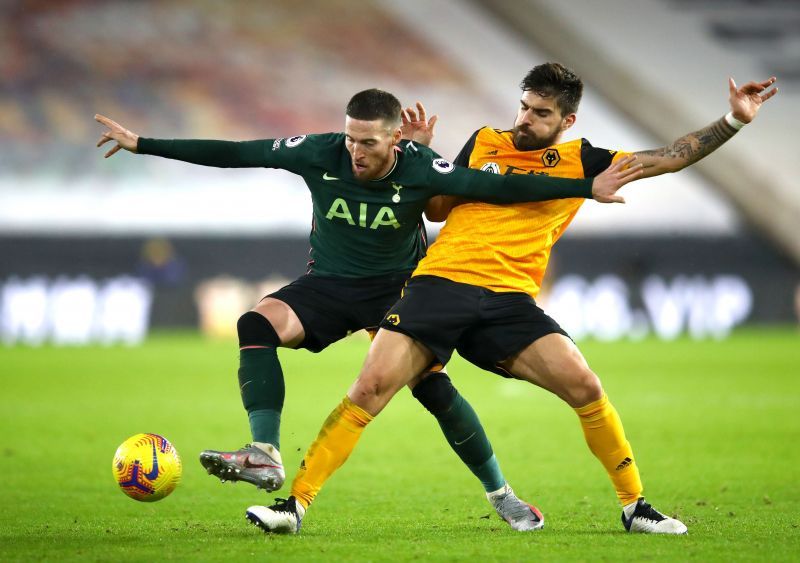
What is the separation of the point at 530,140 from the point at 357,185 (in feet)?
2.89

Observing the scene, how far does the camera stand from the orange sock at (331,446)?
18.0 feet

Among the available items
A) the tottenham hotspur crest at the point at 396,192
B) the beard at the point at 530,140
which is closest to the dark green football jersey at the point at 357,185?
the tottenham hotspur crest at the point at 396,192

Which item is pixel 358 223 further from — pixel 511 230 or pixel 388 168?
pixel 511 230

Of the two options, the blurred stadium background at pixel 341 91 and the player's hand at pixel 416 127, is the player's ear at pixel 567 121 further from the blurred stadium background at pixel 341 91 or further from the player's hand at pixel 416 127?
the blurred stadium background at pixel 341 91

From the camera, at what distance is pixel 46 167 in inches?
1144

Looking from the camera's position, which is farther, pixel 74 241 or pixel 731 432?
pixel 74 241

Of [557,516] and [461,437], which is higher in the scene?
[461,437]

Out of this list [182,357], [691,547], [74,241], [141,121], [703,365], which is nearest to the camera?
[691,547]

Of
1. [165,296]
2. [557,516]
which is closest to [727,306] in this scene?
[165,296]

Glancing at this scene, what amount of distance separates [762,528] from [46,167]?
1015 inches

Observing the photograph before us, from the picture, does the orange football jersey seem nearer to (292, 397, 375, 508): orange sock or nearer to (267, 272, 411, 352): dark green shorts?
(267, 272, 411, 352): dark green shorts

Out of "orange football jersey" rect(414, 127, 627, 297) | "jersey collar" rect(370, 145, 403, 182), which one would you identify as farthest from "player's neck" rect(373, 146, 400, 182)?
"orange football jersey" rect(414, 127, 627, 297)

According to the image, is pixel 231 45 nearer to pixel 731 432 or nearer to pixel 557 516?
pixel 731 432

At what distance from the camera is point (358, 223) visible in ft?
19.4
